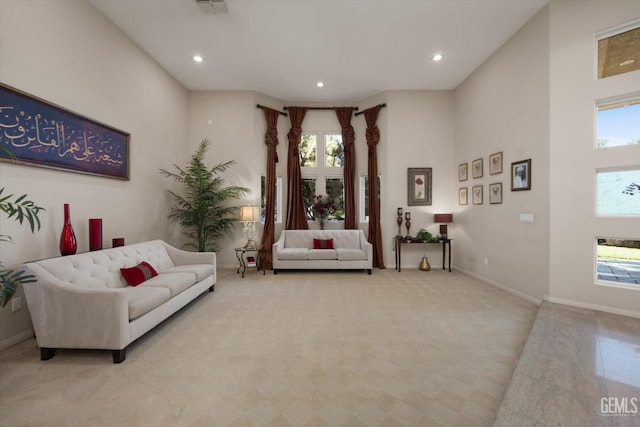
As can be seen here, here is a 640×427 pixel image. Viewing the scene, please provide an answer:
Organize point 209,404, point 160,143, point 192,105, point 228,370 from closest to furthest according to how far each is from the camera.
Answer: point 209,404 → point 228,370 → point 160,143 → point 192,105

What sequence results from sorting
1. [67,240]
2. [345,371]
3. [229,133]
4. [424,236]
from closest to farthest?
[345,371]
[67,240]
[424,236]
[229,133]

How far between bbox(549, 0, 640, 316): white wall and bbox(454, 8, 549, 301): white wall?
109 mm

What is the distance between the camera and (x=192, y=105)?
5.89m

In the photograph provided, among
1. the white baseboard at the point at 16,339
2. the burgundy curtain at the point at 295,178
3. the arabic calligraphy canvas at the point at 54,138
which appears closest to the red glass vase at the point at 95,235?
the arabic calligraphy canvas at the point at 54,138

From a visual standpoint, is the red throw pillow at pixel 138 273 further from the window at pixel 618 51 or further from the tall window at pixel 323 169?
the window at pixel 618 51

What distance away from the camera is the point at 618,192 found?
121 inches

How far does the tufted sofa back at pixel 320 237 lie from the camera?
589 cm

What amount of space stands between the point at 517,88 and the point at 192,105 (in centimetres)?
614

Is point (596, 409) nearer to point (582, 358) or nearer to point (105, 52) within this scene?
point (582, 358)

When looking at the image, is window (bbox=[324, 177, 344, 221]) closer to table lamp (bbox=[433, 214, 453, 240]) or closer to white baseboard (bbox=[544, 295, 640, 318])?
table lamp (bbox=[433, 214, 453, 240])

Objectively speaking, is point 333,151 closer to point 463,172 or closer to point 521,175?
point 463,172

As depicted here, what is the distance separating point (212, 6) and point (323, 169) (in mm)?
3841

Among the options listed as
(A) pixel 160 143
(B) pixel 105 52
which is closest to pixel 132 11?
(B) pixel 105 52

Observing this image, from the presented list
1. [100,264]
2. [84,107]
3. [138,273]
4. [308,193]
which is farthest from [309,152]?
[100,264]
